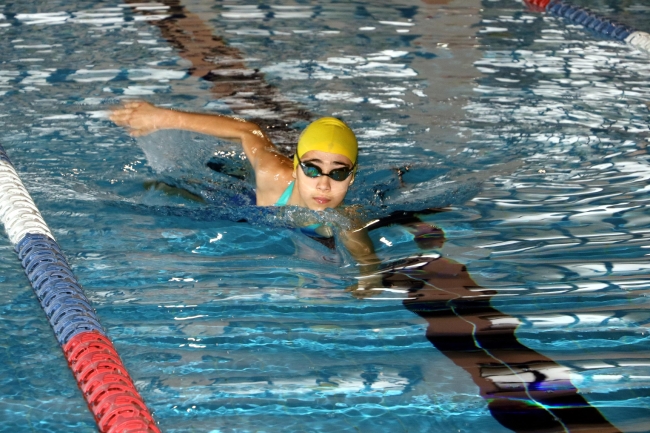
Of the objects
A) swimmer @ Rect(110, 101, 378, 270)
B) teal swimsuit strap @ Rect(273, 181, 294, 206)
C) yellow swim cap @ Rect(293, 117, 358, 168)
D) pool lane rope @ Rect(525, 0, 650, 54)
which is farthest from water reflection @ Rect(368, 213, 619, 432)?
pool lane rope @ Rect(525, 0, 650, 54)

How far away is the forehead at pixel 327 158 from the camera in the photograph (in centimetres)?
349

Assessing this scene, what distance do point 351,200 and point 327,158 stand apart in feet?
1.92

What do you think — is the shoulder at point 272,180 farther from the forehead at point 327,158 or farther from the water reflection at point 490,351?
the water reflection at point 490,351

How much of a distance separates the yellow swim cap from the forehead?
0.01 meters

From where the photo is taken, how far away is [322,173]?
3482 mm

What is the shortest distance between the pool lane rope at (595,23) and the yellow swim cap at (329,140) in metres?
4.03

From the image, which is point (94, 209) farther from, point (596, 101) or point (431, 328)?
point (596, 101)

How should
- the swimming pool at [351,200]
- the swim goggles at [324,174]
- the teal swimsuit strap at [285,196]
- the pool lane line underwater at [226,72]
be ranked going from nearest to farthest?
1. the swimming pool at [351,200]
2. the swim goggles at [324,174]
3. the teal swimsuit strap at [285,196]
4. the pool lane line underwater at [226,72]

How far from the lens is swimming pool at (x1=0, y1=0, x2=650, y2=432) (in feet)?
7.87

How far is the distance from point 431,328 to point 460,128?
249 cm

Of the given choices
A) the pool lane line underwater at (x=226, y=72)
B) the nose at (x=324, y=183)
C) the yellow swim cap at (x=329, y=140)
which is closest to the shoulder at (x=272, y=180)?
the yellow swim cap at (x=329, y=140)

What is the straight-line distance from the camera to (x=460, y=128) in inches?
197

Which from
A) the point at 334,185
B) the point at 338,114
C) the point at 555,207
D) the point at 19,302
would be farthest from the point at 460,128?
the point at 19,302

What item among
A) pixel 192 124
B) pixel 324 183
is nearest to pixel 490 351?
pixel 324 183
